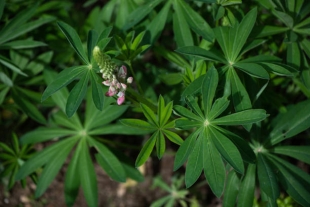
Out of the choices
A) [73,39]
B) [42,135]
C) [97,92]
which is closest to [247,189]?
[97,92]

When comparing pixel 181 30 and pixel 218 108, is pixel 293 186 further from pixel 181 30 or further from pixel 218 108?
pixel 181 30

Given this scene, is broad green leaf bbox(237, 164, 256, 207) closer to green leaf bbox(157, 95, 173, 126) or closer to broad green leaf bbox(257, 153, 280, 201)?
broad green leaf bbox(257, 153, 280, 201)

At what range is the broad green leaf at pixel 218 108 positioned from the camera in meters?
1.62

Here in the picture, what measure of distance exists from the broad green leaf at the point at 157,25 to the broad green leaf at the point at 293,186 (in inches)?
35.1

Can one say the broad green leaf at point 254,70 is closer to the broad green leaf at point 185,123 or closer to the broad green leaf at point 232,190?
the broad green leaf at point 185,123

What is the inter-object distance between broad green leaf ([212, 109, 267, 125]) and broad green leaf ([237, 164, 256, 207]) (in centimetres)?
37

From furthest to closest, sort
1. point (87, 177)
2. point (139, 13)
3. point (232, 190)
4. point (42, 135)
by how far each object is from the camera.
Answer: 1. point (42, 135)
2. point (87, 177)
3. point (139, 13)
4. point (232, 190)

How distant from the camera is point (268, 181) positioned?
1.73 m

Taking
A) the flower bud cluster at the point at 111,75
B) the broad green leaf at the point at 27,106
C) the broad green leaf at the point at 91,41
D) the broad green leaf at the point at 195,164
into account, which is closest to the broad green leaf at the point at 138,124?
the flower bud cluster at the point at 111,75

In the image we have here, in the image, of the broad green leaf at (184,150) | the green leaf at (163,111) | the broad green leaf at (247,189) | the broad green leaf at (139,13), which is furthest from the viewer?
the broad green leaf at (139,13)

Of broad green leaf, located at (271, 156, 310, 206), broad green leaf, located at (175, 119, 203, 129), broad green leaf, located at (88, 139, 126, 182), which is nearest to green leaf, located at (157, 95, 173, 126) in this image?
broad green leaf, located at (175, 119, 203, 129)

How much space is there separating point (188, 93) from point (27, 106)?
3.49 feet

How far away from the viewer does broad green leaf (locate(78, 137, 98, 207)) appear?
2111 millimetres

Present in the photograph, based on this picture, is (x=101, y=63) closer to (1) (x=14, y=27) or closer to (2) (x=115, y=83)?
(2) (x=115, y=83)
